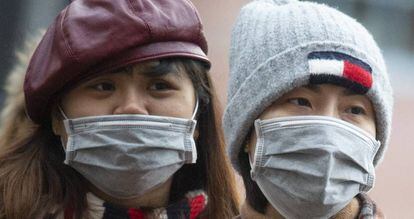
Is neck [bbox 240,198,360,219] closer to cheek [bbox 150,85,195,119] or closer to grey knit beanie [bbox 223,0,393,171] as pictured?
grey knit beanie [bbox 223,0,393,171]

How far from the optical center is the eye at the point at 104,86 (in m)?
2.75

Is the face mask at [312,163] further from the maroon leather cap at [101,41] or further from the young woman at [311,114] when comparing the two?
the maroon leather cap at [101,41]

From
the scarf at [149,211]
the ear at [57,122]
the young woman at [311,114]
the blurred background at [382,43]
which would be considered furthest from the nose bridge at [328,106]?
the blurred background at [382,43]

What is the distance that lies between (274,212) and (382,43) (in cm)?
445

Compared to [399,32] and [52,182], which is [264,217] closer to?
[52,182]

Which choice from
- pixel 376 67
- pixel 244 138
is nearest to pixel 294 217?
pixel 244 138

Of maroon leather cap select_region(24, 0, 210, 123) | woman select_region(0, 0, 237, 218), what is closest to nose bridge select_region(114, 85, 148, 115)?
woman select_region(0, 0, 237, 218)

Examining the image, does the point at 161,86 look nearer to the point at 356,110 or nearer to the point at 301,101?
the point at 301,101

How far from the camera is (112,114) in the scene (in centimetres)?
269

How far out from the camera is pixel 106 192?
2.75 metres

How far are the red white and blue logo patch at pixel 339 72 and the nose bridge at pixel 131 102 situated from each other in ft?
2.18

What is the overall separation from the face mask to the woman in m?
0.42

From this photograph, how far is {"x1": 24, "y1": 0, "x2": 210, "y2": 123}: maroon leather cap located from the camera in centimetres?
265

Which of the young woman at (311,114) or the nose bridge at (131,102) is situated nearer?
the young woman at (311,114)
